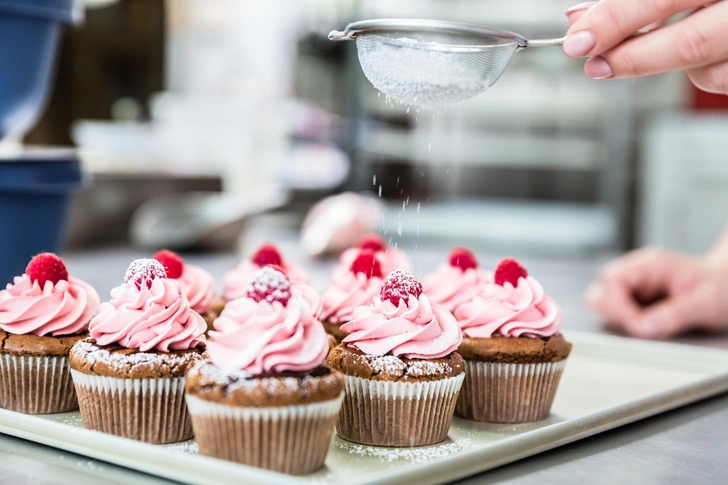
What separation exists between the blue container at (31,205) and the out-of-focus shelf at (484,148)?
10.5ft

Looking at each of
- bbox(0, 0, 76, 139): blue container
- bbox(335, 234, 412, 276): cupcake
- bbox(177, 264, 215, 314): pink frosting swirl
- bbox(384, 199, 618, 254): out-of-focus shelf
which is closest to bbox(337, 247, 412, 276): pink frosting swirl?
bbox(335, 234, 412, 276): cupcake

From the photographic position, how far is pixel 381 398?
1.15 metres

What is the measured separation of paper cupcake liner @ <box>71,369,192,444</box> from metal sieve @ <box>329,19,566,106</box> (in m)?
0.53

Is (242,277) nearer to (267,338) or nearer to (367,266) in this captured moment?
Result: (367,266)

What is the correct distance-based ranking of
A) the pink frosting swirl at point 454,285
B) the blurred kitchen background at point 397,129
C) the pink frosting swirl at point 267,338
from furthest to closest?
the blurred kitchen background at point 397,129 < the pink frosting swirl at point 454,285 < the pink frosting swirl at point 267,338

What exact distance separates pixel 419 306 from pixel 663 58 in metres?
0.47

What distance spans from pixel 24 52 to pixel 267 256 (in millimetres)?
589

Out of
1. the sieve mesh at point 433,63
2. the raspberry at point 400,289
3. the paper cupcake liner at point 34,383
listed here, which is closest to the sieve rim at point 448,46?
the sieve mesh at point 433,63

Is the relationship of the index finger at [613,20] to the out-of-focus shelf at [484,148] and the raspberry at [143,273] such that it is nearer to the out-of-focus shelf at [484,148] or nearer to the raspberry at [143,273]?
the raspberry at [143,273]

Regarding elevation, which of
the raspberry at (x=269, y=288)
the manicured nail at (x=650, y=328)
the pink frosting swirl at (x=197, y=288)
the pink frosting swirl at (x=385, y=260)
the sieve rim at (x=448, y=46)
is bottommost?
the manicured nail at (x=650, y=328)

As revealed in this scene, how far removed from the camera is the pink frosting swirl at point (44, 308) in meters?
1.22

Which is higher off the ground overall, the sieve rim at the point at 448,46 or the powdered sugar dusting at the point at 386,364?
the sieve rim at the point at 448,46

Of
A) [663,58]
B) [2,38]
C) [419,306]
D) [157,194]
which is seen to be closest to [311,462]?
[419,306]

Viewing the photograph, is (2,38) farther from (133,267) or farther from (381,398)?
(381,398)
